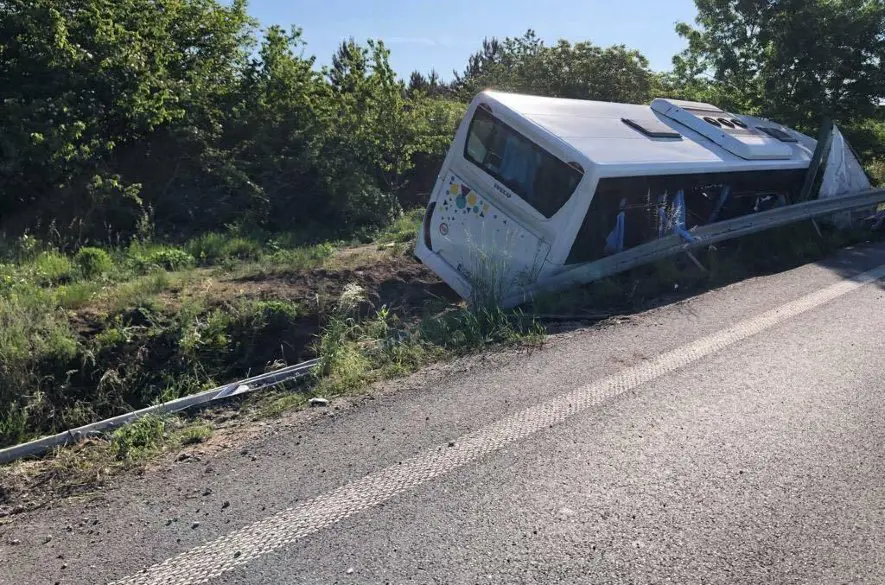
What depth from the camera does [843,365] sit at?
4.95 meters

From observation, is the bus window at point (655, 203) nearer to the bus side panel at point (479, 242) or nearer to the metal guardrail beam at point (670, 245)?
the metal guardrail beam at point (670, 245)

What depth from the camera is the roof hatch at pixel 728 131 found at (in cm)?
914

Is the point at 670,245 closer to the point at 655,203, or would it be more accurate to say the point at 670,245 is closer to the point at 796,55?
the point at 655,203

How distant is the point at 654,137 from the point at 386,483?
643 cm

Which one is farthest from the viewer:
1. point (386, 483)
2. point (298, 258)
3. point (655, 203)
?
point (298, 258)

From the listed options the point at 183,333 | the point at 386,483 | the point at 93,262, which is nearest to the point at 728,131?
the point at 183,333

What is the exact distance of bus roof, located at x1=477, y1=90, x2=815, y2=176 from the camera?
23.5ft

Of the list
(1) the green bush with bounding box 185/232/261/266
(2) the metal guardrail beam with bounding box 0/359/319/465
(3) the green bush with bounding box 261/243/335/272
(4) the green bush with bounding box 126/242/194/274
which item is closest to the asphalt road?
(2) the metal guardrail beam with bounding box 0/359/319/465

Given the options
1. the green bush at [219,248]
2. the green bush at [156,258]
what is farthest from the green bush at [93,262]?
the green bush at [219,248]

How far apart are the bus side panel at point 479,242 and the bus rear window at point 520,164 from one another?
0.33 meters

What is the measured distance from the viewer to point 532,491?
10.8ft

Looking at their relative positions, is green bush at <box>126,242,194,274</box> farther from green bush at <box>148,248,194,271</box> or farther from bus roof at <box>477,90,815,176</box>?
bus roof at <box>477,90,815,176</box>

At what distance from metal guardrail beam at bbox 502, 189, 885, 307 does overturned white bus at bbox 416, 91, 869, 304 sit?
0.09m

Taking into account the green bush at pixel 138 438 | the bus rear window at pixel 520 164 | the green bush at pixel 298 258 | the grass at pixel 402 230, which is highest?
the bus rear window at pixel 520 164
